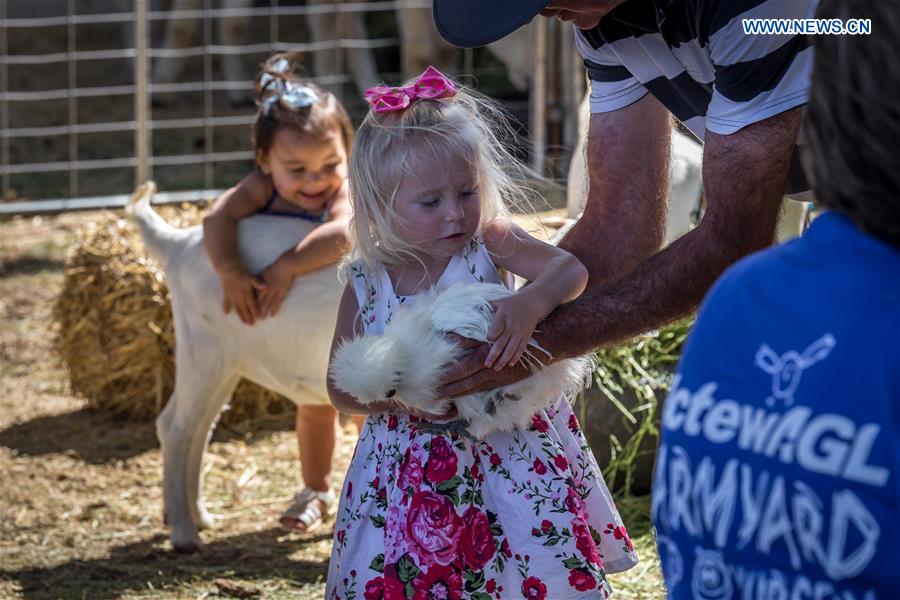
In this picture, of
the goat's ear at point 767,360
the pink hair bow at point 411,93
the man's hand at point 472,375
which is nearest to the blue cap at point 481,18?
the pink hair bow at point 411,93

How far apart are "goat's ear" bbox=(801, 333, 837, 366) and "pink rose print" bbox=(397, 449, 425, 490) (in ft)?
3.60

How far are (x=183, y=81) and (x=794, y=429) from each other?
8660 millimetres

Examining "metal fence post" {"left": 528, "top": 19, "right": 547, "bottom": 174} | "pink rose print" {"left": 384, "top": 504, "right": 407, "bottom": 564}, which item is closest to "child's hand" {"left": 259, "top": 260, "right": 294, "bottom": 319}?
"pink rose print" {"left": 384, "top": 504, "right": 407, "bottom": 564}

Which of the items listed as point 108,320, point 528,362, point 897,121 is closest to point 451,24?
point 528,362

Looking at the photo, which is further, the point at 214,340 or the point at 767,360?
the point at 214,340

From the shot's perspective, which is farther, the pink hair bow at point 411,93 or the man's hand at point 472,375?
Result: the pink hair bow at point 411,93

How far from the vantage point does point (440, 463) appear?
2.14m

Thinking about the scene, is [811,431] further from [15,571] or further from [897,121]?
[15,571]

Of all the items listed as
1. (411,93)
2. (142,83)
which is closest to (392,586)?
(411,93)

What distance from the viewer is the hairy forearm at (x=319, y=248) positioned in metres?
3.39

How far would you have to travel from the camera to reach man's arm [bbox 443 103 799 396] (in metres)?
2.07

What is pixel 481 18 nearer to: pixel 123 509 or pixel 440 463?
pixel 440 463

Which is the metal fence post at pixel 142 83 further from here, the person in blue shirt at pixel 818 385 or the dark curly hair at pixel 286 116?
the person in blue shirt at pixel 818 385

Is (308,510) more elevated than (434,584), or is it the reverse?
(434,584)
